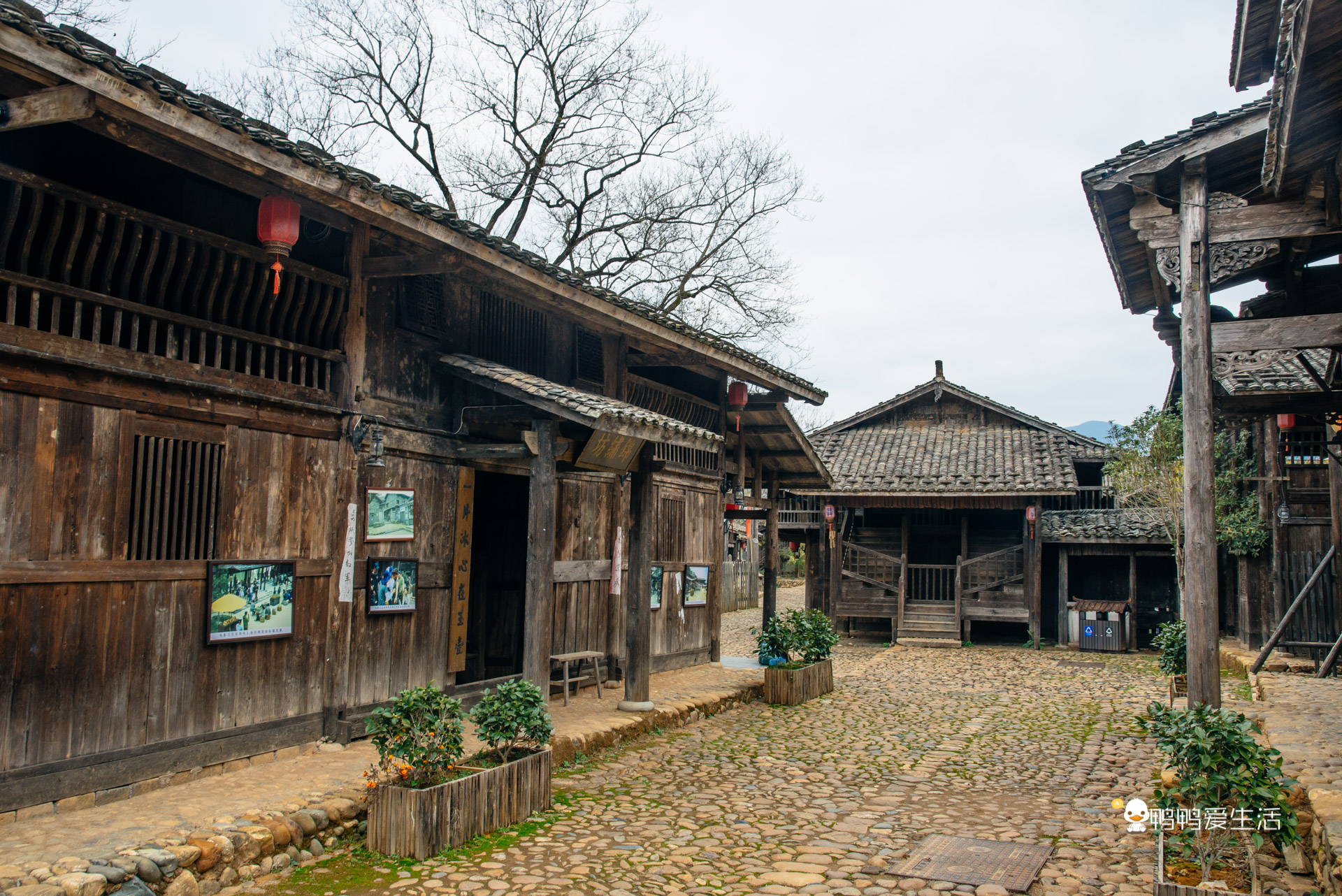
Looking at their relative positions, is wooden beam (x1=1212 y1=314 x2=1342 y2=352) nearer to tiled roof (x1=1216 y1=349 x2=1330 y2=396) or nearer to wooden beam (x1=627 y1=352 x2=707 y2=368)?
tiled roof (x1=1216 y1=349 x2=1330 y2=396)

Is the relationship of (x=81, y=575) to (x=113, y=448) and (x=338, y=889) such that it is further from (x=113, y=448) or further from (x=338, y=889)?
(x=338, y=889)

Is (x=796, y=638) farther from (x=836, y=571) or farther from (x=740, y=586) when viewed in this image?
(x=740, y=586)

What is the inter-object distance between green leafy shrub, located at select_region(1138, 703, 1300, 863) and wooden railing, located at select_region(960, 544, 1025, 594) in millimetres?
16968

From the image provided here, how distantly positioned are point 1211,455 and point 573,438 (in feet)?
18.4

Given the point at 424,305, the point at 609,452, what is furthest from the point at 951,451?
the point at 424,305

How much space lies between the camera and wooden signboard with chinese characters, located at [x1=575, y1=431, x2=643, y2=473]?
9.05 meters

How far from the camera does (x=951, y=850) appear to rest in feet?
20.8

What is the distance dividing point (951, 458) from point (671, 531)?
12.4 metres

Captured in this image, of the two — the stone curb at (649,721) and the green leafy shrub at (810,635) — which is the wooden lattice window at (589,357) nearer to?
the stone curb at (649,721)

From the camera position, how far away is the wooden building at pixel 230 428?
18.0 feet

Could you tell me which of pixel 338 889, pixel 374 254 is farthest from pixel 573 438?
pixel 338 889

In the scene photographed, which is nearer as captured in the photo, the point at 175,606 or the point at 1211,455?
the point at 175,606

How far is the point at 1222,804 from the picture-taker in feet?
17.1

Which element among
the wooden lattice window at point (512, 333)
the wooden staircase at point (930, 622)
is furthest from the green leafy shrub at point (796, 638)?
the wooden staircase at point (930, 622)
